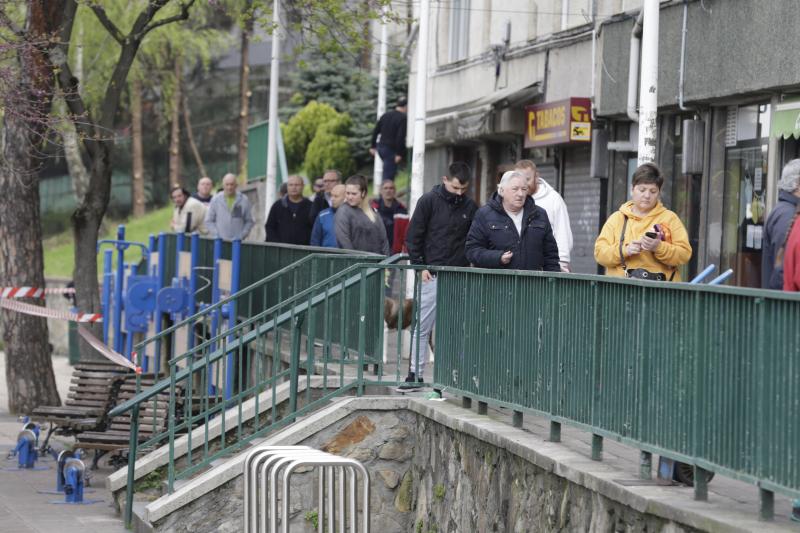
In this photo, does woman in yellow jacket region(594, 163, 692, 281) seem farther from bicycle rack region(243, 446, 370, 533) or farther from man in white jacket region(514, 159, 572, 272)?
bicycle rack region(243, 446, 370, 533)

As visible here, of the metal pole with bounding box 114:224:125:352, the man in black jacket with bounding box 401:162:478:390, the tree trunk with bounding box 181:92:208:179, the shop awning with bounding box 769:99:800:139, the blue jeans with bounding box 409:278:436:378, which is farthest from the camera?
the tree trunk with bounding box 181:92:208:179

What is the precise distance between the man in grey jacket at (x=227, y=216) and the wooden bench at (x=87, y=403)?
352cm

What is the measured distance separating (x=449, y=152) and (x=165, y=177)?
29598 millimetres

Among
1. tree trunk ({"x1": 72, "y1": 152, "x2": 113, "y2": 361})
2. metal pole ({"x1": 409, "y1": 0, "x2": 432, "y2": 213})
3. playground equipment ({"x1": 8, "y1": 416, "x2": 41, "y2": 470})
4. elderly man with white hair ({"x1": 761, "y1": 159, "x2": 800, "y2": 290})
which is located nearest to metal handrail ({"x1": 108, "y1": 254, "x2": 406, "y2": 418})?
playground equipment ({"x1": 8, "y1": 416, "x2": 41, "y2": 470})

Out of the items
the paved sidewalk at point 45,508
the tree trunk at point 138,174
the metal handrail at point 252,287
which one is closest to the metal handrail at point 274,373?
the paved sidewalk at point 45,508

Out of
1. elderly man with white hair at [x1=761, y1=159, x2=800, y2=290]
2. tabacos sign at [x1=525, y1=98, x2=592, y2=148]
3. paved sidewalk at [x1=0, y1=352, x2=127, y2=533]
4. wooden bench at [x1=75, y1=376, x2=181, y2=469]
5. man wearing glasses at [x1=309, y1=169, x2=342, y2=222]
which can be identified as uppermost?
tabacos sign at [x1=525, y1=98, x2=592, y2=148]

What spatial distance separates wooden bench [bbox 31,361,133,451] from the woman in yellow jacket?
6377 mm

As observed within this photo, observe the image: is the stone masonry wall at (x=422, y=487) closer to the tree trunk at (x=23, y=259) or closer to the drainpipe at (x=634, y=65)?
the drainpipe at (x=634, y=65)

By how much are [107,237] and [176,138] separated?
5158mm

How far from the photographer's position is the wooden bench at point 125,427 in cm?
1356

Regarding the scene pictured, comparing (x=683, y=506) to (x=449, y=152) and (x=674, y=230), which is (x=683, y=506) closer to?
(x=674, y=230)

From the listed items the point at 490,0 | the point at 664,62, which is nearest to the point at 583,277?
the point at 664,62

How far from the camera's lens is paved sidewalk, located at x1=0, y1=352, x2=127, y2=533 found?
11.9 m

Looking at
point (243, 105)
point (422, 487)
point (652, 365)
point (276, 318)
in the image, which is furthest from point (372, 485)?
point (243, 105)
